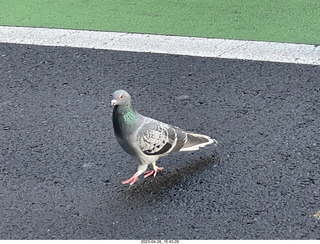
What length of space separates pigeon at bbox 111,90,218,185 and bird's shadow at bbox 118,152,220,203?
0.22ft

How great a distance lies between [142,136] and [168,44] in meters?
2.23

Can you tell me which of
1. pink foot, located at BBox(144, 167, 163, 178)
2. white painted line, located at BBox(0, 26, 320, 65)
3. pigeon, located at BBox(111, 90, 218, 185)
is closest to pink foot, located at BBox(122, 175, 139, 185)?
pigeon, located at BBox(111, 90, 218, 185)

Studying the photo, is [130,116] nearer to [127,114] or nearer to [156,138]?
[127,114]

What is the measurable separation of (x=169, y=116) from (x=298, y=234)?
5.10ft

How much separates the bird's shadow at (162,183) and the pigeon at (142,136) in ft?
0.22

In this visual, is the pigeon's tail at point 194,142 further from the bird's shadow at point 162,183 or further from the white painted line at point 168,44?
the white painted line at point 168,44

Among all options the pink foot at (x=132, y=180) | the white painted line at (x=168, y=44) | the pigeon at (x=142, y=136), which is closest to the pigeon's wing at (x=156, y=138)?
the pigeon at (x=142, y=136)

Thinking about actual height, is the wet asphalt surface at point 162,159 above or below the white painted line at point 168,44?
below

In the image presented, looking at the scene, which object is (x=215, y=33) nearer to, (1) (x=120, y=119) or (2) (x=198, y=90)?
(2) (x=198, y=90)

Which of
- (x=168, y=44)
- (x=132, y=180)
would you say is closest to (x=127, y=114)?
(x=132, y=180)

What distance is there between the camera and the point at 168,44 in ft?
20.4

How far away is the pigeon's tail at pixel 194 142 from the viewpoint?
4.32 metres

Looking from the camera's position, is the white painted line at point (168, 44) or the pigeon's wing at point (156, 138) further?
the white painted line at point (168, 44)

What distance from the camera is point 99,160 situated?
4586 mm
